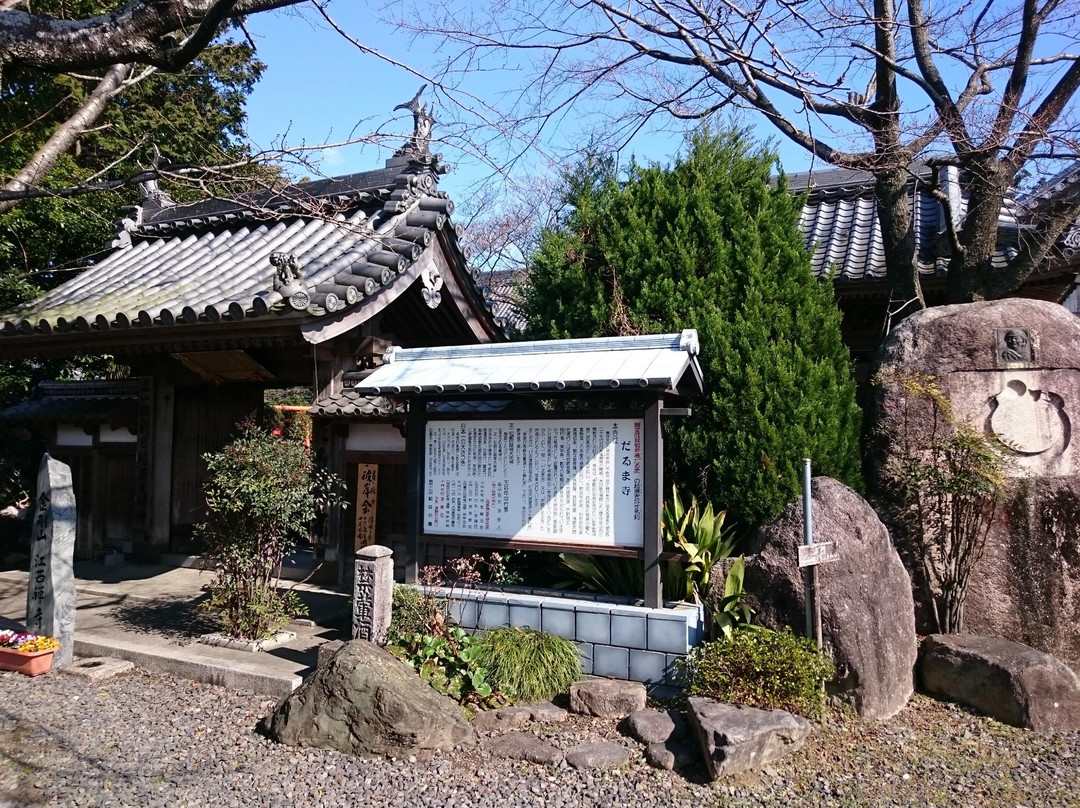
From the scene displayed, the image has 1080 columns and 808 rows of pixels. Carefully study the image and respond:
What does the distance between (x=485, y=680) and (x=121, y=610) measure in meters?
5.23

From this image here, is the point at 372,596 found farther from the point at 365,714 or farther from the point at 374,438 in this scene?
the point at 374,438

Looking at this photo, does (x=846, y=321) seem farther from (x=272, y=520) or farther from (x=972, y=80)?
(x=272, y=520)

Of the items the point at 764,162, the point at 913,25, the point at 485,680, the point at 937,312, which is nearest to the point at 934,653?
the point at 937,312

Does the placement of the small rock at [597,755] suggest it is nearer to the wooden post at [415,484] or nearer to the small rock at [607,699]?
the small rock at [607,699]

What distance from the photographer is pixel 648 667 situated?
6.44 meters

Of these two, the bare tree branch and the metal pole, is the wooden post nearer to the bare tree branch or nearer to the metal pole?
the metal pole

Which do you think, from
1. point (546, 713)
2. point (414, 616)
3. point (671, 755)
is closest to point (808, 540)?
point (671, 755)

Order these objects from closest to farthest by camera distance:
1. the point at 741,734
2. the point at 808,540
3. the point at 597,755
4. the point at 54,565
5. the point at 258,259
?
the point at 741,734 < the point at 597,755 < the point at 808,540 < the point at 54,565 < the point at 258,259

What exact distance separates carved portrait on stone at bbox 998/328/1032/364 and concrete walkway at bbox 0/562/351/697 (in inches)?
277

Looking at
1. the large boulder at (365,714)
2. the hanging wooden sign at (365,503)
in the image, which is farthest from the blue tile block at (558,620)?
the hanging wooden sign at (365,503)

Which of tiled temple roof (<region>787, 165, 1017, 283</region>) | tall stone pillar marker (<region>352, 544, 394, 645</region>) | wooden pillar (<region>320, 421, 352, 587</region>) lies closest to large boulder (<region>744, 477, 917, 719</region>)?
tall stone pillar marker (<region>352, 544, 394, 645</region>)

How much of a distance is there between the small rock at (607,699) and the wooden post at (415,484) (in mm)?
2178

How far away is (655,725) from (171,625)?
5596 millimetres

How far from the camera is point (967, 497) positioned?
673 cm
